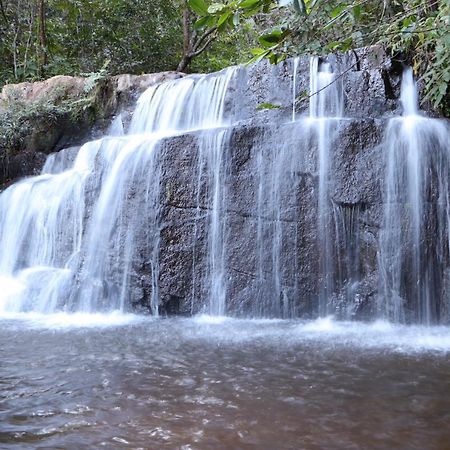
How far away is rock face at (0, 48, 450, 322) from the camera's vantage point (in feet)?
20.2

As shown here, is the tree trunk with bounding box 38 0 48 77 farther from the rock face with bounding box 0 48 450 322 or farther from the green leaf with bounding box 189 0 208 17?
the green leaf with bounding box 189 0 208 17

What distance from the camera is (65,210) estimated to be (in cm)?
795

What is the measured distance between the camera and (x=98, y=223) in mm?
7504

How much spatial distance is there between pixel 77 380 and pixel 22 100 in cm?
961

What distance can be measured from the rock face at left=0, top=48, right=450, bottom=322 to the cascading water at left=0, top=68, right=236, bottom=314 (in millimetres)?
49

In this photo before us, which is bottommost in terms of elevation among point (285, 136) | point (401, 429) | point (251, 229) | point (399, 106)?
point (401, 429)

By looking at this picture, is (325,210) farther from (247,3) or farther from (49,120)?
(49,120)

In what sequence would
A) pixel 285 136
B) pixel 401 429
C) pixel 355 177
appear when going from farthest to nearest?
1. pixel 285 136
2. pixel 355 177
3. pixel 401 429

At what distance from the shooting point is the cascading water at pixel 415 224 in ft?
19.2

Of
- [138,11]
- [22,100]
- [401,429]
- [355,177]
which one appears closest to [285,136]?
[355,177]

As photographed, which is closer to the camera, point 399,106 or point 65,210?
point 399,106

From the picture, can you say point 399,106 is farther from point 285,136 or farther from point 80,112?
point 80,112

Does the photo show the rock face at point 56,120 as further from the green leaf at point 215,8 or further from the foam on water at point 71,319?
the green leaf at point 215,8

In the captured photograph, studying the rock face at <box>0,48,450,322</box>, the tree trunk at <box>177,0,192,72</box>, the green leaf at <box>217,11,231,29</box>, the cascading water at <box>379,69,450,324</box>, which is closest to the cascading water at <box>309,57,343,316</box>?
the rock face at <box>0,48,450,322</box>
